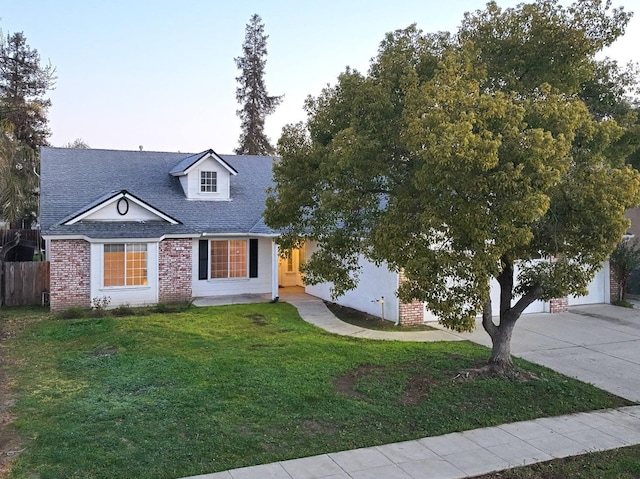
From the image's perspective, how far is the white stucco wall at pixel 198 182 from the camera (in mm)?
20891

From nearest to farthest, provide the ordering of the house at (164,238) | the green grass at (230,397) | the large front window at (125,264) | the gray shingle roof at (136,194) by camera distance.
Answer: the green grass at (230,397)
the house at (164,238)
the large front window at (125,264)
the gray shingle roof at (136,194)

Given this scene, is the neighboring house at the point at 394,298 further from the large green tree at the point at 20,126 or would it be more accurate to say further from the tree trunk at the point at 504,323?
the large green tree at the point at 20,126

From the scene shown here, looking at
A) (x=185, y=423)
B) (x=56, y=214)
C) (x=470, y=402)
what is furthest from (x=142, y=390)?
(x=56, y=214)

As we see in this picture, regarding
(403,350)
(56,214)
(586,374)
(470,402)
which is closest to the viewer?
(470,402)

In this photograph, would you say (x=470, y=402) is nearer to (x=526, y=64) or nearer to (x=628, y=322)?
(x=526, y=64)

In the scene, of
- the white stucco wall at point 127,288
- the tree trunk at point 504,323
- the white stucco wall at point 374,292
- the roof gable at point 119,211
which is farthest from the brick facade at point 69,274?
the tree trunk at point 504,323

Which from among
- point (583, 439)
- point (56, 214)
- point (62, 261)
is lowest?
point (583, 439)

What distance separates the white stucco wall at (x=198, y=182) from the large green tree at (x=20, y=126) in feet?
18.7

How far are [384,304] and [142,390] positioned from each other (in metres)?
8.41

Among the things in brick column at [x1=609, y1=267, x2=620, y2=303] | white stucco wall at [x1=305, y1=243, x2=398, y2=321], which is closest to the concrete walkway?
white stucco wall at [x1=305, y1=243, x2=398, y2=321]

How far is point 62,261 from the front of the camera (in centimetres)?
1659

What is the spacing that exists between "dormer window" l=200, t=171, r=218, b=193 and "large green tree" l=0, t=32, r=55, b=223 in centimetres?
608

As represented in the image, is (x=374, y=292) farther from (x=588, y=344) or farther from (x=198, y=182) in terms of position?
(x=198, y=182)

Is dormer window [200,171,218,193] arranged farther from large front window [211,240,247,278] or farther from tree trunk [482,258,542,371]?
tree trunk [482,258,542,371]
